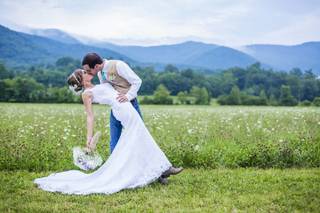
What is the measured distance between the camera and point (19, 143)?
10.6 m

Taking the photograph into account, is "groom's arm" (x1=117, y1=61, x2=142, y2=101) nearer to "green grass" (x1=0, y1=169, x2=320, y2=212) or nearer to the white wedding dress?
the white wedding dress

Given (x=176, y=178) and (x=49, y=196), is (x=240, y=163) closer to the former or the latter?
(x=176, y=178)

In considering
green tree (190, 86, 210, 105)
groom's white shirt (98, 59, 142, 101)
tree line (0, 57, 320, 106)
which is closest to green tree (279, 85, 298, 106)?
tree line (0, 57, 320, 106)

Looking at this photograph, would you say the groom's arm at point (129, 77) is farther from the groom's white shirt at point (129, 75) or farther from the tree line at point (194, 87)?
the tree line at point (194, 87)

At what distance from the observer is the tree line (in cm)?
5938

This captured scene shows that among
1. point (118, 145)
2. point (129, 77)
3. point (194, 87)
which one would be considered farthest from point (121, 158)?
point (194, 87)

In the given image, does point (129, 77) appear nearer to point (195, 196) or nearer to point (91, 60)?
point (91, 60)

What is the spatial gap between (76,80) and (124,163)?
1721 mm

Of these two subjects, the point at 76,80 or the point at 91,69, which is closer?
the point at 76,80

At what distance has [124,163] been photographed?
8109 mm

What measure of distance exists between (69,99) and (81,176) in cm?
4958

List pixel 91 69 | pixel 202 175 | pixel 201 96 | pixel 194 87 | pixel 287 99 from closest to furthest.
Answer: pixel 91 69, pixel 202 175, pixel 287 99, pixel 201 96, pixel 194 87

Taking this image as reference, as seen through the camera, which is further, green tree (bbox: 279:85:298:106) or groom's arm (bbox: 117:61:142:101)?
green tree (bbox: 279:85:298:106)

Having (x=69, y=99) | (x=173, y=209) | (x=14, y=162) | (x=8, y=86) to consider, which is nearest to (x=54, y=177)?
(x=14, y=162)
